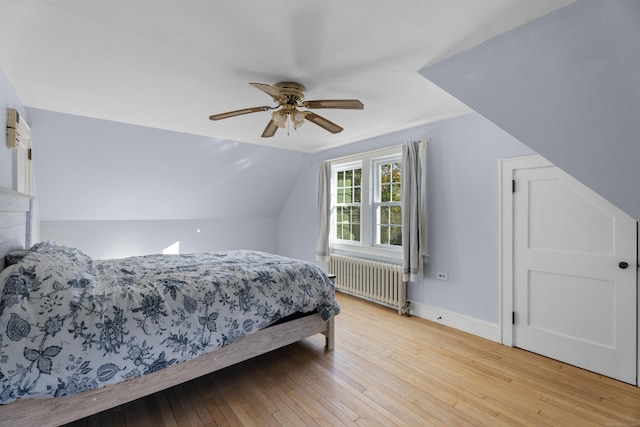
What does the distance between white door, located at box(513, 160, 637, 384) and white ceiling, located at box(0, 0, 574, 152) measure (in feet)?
4.04


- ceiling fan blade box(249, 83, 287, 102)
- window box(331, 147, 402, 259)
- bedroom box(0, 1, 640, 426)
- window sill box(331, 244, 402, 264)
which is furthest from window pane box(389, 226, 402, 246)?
ceiling fan blade box(249, 83, 287, 102)

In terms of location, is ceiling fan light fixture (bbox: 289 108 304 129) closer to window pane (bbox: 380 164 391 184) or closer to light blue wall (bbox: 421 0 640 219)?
light blue wall (bbox: 421 0 640 219)

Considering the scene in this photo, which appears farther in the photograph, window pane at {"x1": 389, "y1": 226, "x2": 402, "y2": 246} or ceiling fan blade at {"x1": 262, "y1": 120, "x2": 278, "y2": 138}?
window pane at {"x1": 389, "y1": 226, "x2": 402, "y2": 246}

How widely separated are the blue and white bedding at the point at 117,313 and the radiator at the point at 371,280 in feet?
4.53

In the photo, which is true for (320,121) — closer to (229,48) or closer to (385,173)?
(229,48)

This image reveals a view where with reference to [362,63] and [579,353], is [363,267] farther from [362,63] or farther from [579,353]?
[362,63]

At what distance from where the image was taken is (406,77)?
2.37 metres

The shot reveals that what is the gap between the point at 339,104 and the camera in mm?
2236

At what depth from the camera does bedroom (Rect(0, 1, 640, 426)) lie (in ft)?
5.26

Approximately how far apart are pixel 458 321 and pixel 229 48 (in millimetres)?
3408

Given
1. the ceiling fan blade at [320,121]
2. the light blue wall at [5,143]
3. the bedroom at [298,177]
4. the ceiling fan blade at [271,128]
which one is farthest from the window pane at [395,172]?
the light blue wall at [5,143]

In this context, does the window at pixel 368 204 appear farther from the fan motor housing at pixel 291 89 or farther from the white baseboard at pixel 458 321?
the fan motor housing at pixel 291 89

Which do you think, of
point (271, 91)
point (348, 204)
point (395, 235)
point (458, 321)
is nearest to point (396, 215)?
point (395, 235)

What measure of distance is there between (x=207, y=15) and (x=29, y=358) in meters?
1.93
